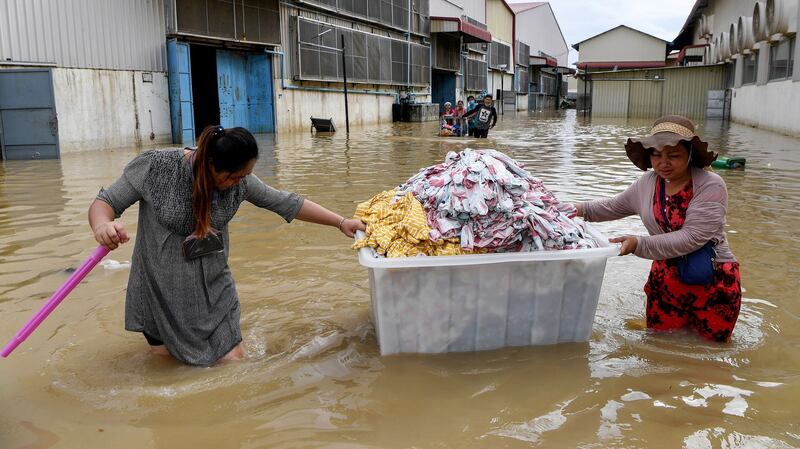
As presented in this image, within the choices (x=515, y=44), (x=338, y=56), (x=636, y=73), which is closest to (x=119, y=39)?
(x=338, y=56)

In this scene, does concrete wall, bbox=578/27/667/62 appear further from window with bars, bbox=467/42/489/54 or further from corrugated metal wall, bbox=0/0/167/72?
corrugated metal wall, bbox=0/0/167/72

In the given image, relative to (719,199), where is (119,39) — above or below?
above

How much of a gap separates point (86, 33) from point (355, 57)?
12.4 m

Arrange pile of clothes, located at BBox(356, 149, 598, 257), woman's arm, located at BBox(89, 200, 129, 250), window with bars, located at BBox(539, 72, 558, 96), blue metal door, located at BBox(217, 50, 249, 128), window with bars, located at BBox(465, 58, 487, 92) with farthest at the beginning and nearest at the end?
1. window with bars, located at BBox(539, 72, 558, 96)
2. window with bars, located at BBox(465, 58, 487, 92)
3. blue metal door, located at BBox(217, 50, 249, 128)
4. pile of clothes, located at BBox(356, 149, 598, 257)
5. woman's arm, located at BBox(89, 200, 129, 250)

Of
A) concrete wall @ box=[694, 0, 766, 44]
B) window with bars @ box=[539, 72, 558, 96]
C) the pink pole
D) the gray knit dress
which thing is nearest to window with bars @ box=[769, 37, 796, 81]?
concrete wall @ box=[694, 0, 766, 44]

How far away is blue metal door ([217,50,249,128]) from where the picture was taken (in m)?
18.4

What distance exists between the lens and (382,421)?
8.33 ft

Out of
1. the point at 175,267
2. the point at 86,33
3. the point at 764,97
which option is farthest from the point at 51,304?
the point at 764,97

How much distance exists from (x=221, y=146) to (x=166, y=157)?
35cm

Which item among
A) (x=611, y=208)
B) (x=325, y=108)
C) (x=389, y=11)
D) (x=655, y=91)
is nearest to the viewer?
(x=611, y=208)

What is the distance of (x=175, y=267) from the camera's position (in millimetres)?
2867

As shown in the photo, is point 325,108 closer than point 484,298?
No

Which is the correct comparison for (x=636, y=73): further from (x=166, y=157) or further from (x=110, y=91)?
(x=166, y=157)

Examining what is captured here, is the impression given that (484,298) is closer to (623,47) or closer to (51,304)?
(51,304)
